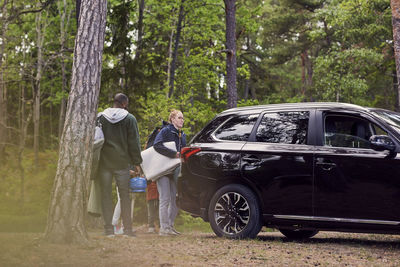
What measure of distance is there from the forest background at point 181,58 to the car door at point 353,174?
357 inches

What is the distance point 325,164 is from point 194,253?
7.39 ft

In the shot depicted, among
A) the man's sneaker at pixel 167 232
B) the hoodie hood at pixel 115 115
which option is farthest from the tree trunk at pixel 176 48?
the hoodie hood at pixel 115 115

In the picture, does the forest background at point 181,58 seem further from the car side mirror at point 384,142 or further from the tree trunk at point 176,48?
the car side mirror at point 384,142

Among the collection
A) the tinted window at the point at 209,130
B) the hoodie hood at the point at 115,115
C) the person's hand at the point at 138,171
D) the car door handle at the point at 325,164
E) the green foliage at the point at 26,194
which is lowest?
the green foliage at the point at 26,194

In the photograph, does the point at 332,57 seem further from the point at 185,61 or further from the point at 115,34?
the point at 115,34

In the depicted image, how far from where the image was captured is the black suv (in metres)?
7.63

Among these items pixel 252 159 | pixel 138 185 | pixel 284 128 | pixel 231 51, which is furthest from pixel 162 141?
pixel 231 51

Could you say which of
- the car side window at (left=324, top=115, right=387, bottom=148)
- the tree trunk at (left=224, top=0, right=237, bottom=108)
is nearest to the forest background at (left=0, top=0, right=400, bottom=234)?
the tree trunk at (left=224, top=0, right=237, bottom=108)

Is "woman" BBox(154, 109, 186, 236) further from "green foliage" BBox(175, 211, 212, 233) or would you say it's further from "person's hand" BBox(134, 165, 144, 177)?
"green foliage" BBox(175, 211, 212, 233)

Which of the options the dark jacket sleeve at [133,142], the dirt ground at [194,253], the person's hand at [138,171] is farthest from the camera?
the person's hand at [138,171]

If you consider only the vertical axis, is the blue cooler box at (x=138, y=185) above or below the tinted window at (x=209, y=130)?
below

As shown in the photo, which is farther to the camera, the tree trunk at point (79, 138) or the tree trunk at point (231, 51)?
the tree trunk at point (231, 51)

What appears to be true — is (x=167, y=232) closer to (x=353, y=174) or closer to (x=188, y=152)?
(x=188, y=152)

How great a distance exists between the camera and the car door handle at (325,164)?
26.0 ft
